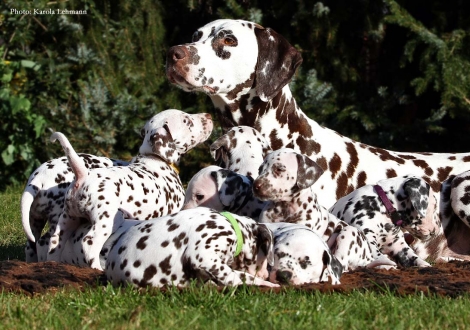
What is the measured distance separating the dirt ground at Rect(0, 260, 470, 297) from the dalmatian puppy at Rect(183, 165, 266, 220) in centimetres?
105

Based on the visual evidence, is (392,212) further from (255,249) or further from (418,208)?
(255,249)

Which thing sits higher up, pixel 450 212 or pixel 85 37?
pixel 85 37

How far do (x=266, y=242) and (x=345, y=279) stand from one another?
72 centimetres

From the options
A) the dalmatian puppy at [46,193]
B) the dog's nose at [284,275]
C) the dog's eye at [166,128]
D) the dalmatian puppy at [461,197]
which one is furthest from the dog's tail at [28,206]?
the dalmatian puppy at [461,197]

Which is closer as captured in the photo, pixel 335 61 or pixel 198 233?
pixel 198 233

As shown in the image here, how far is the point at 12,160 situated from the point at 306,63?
14.6ft

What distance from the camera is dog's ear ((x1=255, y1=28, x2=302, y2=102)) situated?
7801mm

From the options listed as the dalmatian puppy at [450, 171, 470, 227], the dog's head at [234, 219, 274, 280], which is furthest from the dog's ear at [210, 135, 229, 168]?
the dalmatian puppy at [450, 171, 470, 227]

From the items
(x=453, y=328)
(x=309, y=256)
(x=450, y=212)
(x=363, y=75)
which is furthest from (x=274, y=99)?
(x=363, y=75)

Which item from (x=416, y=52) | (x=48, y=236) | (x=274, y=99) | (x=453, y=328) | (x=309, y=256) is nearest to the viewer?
(x=453, y=328)

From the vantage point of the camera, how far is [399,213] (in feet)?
24.0

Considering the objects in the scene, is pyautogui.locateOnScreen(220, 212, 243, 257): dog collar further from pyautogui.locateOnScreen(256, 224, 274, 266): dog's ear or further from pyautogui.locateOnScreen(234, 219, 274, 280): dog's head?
pyautogui.locateOnScreen(256, 224, 274, 266): dog's ear

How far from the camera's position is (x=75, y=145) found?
12891 mm

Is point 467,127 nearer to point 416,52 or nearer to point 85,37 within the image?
point 416,52
